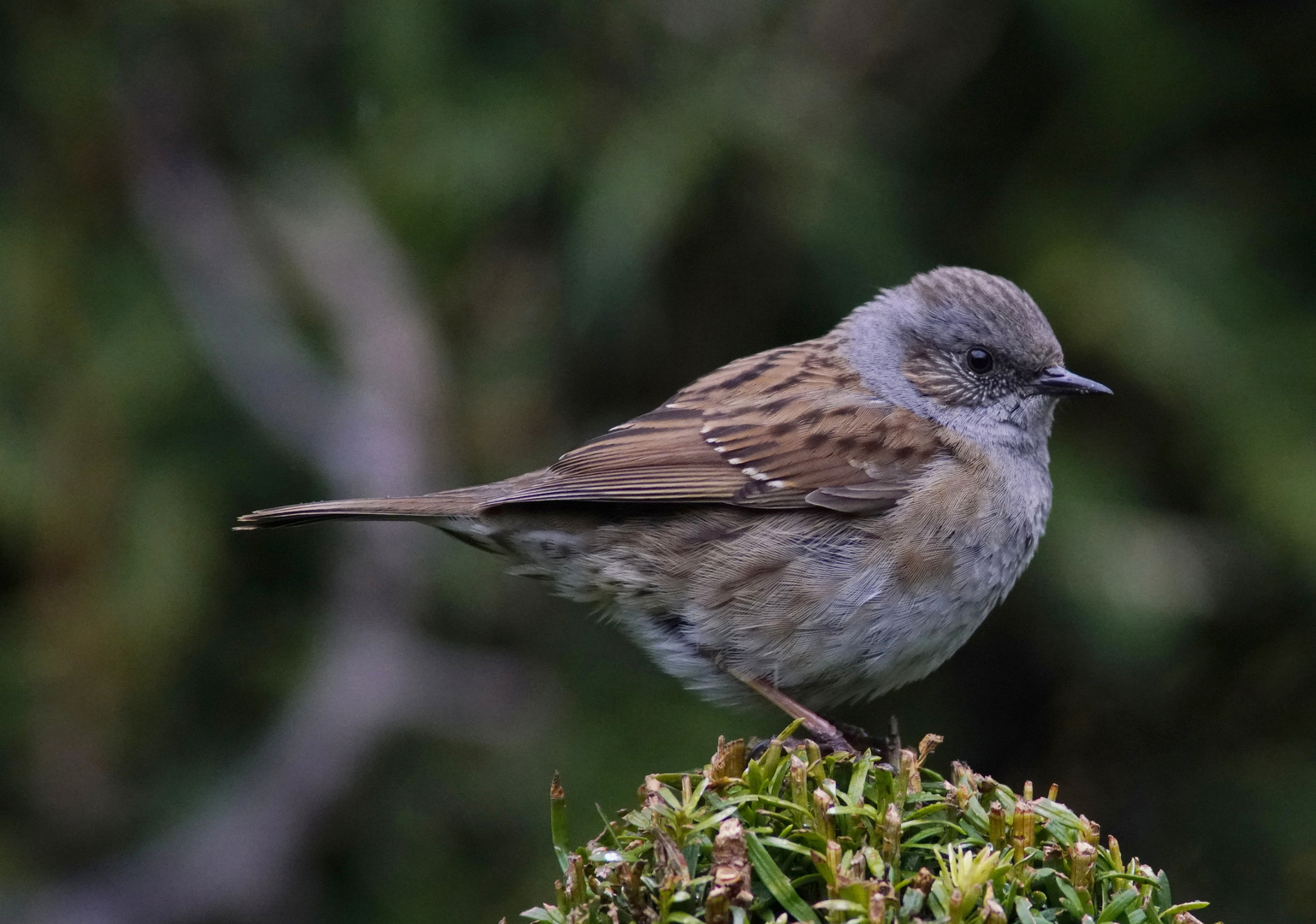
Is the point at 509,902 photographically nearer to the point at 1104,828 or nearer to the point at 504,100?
the point at 1104,828

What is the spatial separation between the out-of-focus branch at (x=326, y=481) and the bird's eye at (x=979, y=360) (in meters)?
2.17

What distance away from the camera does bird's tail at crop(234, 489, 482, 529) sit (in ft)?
10.8

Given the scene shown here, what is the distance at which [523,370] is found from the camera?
5.28 meters

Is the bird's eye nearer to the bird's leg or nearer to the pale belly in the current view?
the pale belly

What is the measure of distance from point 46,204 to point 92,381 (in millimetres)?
770

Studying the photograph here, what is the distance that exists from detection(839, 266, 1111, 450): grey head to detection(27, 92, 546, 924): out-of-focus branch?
77.9 inches

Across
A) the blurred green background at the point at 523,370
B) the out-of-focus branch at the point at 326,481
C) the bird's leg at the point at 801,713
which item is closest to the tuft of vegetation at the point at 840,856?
the bird's leg at the point at 801,713

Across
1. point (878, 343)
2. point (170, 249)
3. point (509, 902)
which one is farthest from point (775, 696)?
point (170, 249)

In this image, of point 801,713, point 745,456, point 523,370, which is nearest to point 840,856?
point 801,713

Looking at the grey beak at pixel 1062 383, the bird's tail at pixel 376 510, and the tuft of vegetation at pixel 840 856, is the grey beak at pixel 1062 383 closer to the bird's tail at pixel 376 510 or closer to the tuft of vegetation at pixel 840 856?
the bird's tail at pixel 376 510

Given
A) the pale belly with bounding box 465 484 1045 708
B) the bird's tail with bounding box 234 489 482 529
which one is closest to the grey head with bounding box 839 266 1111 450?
the pale belly with bounding box 465 484 1045 708

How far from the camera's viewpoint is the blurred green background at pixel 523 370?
4699 mm

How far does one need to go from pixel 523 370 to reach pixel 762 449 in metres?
1.90

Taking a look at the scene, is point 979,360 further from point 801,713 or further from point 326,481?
point 326,481
